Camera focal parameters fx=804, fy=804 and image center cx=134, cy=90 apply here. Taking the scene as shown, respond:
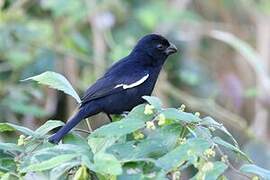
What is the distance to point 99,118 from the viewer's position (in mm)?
5945

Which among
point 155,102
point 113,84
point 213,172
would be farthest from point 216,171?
point 113,84

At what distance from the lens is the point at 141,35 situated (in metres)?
6.45

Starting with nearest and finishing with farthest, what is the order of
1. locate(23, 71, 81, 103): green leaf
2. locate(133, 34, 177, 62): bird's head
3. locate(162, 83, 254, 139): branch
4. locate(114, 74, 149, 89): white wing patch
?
locate(23, 71, 81, 103): green leaf
locate(114, 74, 149, 89): white wing patch
locate(133, 34, 177, 62): bird's head
locate(162, 83, 254, 139): branch

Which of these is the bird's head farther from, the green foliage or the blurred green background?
the green foliage

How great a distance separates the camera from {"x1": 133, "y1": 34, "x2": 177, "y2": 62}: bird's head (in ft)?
13.0

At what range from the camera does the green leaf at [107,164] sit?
6.19 ft

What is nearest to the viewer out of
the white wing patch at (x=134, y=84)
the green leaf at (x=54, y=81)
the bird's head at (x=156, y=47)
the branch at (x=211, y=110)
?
the green leaf at (x=54, y=81)

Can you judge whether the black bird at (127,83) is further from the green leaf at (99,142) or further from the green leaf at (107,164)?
the green leaf at (107,164)

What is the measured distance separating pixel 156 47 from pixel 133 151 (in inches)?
75.9

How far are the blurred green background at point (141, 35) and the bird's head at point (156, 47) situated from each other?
120 centimetres

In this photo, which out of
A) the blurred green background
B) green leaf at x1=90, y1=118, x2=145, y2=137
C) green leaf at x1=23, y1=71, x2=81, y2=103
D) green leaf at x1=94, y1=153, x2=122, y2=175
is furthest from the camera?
the blurred green background

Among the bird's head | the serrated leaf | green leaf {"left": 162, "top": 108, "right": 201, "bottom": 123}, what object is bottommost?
the bird's head

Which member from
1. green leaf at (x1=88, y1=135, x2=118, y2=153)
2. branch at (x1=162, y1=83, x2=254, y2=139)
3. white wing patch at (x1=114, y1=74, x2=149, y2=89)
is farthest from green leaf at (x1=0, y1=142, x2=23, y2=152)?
branch at (x1=162, y1=83, x2=254, y2=139)

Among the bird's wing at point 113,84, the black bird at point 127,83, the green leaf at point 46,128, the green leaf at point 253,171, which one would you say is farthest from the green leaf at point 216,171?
the bird's wing at point 113,84
